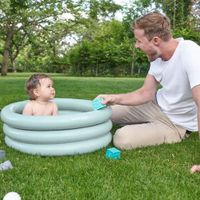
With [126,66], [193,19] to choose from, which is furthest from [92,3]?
[193,19]

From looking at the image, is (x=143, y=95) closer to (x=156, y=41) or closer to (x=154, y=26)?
(x=156, y=41)

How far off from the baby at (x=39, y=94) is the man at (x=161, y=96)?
2.03 feet

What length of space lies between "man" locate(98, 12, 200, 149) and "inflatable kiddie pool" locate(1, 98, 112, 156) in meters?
0.27

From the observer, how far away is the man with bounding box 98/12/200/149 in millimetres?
3508

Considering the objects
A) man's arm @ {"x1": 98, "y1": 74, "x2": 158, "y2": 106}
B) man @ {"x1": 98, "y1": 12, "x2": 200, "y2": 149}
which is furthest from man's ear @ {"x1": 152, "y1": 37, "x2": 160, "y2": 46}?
man's arm @ {"x1": 98, "y1": 74, "x2": 158, "y2": 106}

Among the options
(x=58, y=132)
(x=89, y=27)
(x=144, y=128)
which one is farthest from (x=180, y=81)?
(x=89, y=27)

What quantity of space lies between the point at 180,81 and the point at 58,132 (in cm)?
117

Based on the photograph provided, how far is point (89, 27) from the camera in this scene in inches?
990

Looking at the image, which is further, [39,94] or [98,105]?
[39,94]

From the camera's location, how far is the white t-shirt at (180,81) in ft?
11.5

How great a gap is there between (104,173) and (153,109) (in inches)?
52.7

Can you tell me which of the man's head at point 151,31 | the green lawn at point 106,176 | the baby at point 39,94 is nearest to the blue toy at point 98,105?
the green lawn at point 106,176

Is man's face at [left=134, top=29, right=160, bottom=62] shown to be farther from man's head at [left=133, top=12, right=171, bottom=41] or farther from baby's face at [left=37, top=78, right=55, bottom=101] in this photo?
baby's face at [left=37, top=78, right=55, bottom=101]

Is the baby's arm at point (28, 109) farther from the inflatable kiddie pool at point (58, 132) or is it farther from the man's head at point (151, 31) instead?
the man's head at point (151, 31)
